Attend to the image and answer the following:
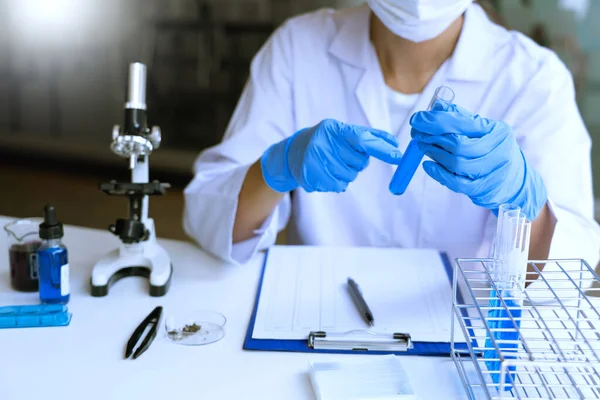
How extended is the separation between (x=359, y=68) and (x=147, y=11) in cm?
298

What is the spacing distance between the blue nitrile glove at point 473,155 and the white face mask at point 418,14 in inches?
14.2

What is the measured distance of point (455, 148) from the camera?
3.00ft

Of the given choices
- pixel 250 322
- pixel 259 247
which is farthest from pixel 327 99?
pixel 250 322

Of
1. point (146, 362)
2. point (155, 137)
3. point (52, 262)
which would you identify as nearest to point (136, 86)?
point (155, 137)

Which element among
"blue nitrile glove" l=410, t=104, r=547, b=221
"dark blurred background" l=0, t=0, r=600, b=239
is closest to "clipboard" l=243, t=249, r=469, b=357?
"blue nitrile glove" l=410, t=104, r=547, b=221

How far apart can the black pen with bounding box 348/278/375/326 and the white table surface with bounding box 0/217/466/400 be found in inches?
4.5

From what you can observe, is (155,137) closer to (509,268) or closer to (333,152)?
(333,152)

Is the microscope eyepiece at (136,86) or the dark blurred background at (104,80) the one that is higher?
the microscope eyepiece at (136,86)

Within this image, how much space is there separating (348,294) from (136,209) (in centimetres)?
39

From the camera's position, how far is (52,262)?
0.99 meters

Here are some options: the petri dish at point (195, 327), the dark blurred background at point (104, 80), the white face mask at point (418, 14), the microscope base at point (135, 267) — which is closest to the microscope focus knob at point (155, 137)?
the microscope base at point (135, 267)

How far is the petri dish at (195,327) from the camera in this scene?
3.01 ft

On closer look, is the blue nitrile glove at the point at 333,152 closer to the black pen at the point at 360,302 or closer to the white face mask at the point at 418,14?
the black pen at the point at 360,302

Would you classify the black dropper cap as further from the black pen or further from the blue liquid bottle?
the black pen
